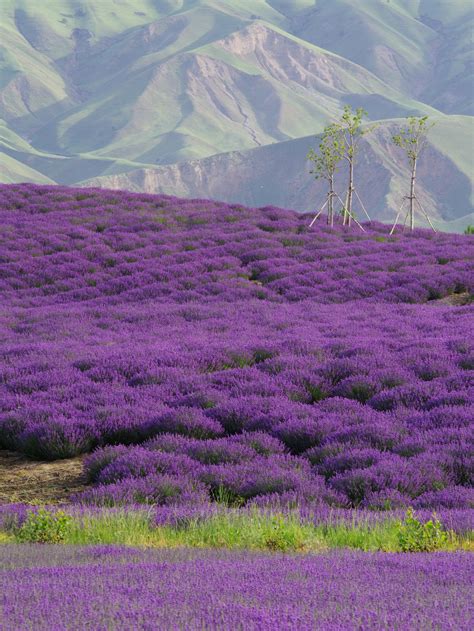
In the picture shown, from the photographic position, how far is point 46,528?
239 inches

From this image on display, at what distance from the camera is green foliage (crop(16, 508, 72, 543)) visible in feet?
19.8

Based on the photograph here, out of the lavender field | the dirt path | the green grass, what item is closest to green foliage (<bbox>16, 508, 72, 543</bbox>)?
the green grass

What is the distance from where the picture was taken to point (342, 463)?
8375 mm

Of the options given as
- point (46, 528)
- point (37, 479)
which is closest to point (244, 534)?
point (46, 528)

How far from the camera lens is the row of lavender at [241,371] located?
8.08m

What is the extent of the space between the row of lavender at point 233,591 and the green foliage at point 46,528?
892 mm

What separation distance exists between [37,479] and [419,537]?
4852mm

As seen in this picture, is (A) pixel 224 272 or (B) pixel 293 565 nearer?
(B) pixel 293 565

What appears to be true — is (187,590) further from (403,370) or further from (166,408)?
(403,370)

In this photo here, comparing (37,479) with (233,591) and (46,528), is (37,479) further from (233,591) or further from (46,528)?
(233,591)

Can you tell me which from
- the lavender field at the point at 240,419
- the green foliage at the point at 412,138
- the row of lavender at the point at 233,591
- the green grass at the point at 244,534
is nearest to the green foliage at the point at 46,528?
the green grass at the point at 244,534

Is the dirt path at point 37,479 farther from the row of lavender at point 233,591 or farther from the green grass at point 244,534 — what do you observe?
the row of lavender at point 233,591

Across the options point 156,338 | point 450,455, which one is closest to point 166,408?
point 450,455

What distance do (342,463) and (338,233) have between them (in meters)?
23.7
